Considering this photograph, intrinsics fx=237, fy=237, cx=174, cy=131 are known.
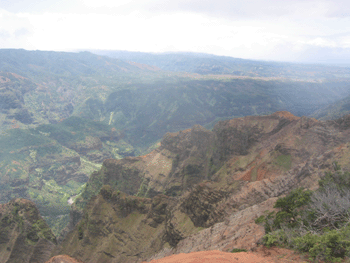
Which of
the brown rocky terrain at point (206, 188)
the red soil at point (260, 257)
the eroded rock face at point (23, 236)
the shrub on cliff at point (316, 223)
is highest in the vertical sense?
the shrub on cliff at point (316, 223)

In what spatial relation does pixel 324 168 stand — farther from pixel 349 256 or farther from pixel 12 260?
pixel 12 260

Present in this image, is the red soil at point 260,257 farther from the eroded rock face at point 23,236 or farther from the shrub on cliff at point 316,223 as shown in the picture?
the eroded rock face at point 23,236

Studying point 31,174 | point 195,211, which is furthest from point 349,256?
point 31,174

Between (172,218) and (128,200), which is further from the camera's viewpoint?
(128,200)

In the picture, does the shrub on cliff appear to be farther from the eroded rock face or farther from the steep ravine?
the eroded rock face

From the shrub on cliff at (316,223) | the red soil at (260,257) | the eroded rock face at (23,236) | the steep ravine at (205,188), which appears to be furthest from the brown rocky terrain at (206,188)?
the eroded rock face at (23,236)
